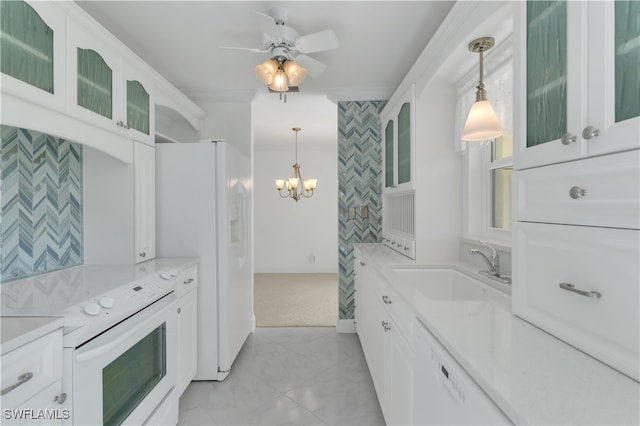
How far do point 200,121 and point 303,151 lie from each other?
3.28 meters

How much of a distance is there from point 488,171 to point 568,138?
136cm

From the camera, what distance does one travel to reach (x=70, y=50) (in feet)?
5.00

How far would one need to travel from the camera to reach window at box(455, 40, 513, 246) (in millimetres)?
1804

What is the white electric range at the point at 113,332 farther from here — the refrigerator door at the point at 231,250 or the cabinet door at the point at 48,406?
the refrigerator door at the point at 231,250

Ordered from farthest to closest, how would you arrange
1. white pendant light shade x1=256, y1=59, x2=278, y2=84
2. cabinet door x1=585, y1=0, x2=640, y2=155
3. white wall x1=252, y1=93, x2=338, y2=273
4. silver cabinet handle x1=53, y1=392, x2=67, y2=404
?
white wall x1=252, y1=93, x2=338, y2=273 < white pendant light shade x1=256, y1=59, x2=278, y2=84 < silver cabinet handle x1=53, y1=392, x2=67, y2=404 < cabinet door x1=585, y1=0, x2=640, y2=155

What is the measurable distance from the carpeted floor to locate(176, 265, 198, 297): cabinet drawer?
1499 mm

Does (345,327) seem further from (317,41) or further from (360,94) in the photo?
(317,41)

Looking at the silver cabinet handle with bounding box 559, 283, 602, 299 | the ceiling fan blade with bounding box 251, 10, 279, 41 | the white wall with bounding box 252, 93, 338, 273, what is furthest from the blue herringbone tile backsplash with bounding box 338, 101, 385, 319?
the white wall with bounding box 252, 93, 338, 273

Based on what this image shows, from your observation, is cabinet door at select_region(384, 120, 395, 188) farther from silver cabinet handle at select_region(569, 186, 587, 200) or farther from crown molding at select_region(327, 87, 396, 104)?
silver cabinet handle at select_region(569, 186, 587, 200)

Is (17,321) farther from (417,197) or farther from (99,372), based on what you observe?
(417,197)

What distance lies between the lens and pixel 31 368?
99 centimetres

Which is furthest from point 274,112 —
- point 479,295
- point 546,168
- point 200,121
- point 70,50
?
point 546,168

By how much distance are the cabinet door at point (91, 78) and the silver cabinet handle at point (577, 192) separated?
2006 mm

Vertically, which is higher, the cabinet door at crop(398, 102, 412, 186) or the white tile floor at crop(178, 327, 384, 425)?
the cabinet door at crop(398, 102, 412, 186)
